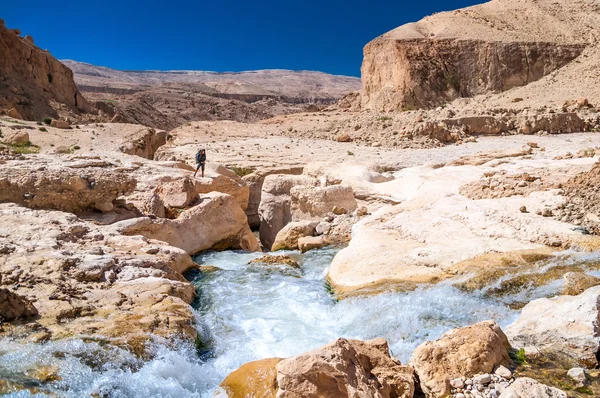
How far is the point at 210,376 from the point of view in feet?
13.0

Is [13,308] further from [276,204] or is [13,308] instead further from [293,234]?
[276,204]

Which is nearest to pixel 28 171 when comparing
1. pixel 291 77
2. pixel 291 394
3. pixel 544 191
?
pixel 291 394

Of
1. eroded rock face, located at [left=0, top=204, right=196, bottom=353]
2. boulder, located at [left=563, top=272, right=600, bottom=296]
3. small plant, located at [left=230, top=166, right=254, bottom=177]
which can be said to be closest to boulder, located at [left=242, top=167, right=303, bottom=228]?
small plant, located at [left=230, top=166, right=254, bottom=177]

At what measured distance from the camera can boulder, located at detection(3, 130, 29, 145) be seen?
17219mm

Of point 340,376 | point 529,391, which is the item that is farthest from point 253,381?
point 529,391

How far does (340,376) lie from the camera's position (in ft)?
9.65

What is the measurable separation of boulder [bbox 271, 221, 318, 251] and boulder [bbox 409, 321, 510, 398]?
5.96m

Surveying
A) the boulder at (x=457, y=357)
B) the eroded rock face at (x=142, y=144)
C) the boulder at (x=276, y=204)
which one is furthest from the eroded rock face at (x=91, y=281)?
the eroded rock face at (x=142, y=144)

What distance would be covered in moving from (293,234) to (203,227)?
1.82 metres

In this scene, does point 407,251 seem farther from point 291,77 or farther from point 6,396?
point 291,77

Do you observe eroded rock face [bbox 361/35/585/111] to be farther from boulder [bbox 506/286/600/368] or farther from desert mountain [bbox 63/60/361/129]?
boulder [bbox 506/286/600/368]

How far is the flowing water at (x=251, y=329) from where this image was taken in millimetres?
3561

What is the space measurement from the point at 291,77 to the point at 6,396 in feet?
426

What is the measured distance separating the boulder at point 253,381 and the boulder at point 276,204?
7.46m
